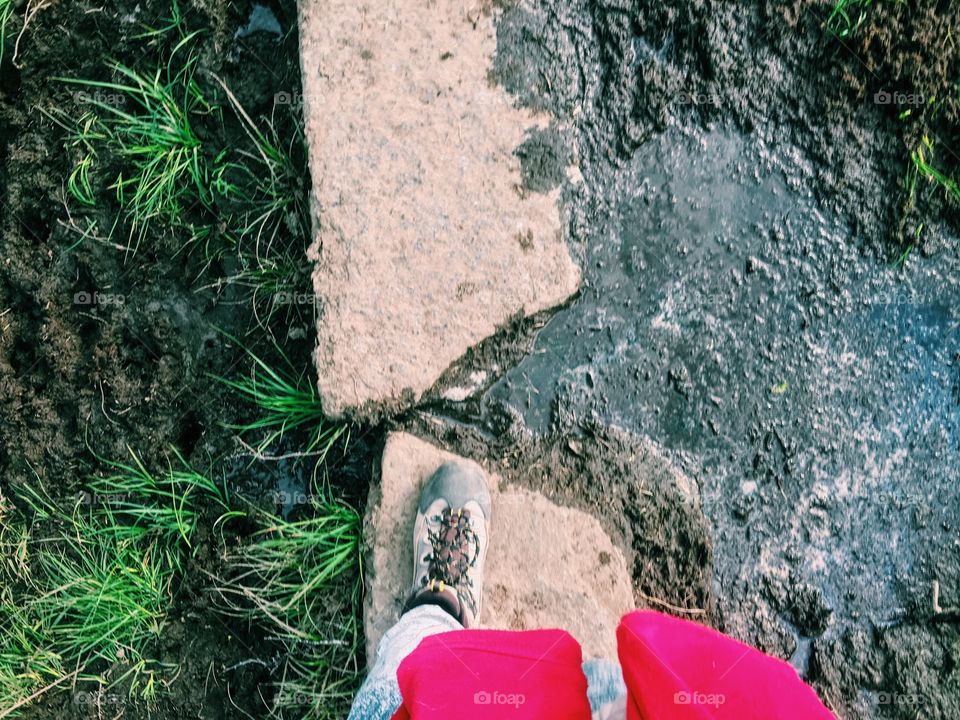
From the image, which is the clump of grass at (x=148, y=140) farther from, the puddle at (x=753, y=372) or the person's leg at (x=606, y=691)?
the person's leg at (x=606, y=691)

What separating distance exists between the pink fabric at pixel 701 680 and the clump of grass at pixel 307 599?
838 mm

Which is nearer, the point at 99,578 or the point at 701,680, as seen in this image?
the point at 701,680

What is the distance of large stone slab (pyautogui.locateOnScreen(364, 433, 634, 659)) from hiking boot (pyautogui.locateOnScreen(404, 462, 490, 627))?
37mm

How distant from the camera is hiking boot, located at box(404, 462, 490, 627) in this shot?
170 centimetres

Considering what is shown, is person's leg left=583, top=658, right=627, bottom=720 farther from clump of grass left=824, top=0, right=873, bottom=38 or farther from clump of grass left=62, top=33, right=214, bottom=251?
clump of grass left=824, top=0, right=873, bottom=38

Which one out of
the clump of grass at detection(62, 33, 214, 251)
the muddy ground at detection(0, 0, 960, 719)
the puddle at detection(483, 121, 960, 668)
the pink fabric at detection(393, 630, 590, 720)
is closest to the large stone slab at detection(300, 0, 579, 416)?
the muddy ground at detection(0, 0, 960, 719)

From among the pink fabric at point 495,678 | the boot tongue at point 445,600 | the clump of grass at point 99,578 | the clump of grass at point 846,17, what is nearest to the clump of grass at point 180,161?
the clump of grass at point 99,578

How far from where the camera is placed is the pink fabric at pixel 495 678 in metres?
1.24

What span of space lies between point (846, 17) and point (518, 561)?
163 centimetres

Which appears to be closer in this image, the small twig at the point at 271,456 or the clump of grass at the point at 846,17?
the clump of grass at the point at 846,17

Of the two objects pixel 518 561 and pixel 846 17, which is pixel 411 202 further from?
pixel 846 17

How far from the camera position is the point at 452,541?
5.61ft

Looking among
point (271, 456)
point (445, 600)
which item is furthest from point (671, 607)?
point (271, 456)

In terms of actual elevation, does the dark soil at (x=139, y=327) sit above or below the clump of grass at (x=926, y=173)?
below
